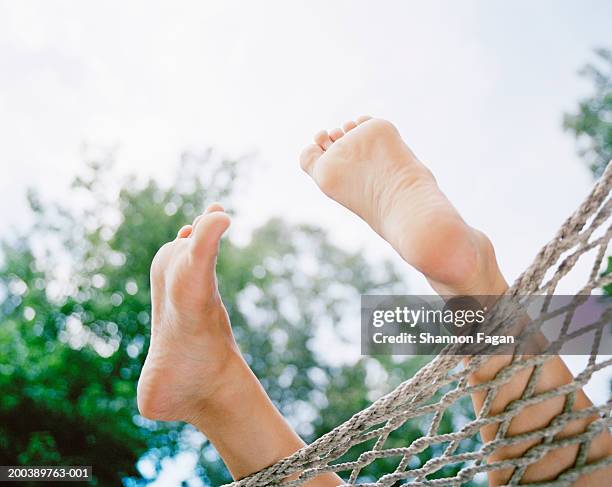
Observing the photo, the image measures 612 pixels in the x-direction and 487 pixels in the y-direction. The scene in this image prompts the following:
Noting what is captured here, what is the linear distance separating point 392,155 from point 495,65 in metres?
5.67

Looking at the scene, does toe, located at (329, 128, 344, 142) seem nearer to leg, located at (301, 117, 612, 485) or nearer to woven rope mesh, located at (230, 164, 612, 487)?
leg, located at (301, 117, 612, 485)

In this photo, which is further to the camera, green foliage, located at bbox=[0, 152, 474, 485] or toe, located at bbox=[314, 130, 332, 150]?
green foliage, located at bbox=[0, 152, 474, 485]

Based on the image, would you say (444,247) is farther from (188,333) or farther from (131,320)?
(131,320)

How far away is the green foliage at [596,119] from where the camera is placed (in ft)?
16.9

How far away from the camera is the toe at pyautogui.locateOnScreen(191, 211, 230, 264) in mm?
733

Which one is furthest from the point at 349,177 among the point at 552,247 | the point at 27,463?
the point at 27,463

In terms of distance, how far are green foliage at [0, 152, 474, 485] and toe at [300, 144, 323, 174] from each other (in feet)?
14.4

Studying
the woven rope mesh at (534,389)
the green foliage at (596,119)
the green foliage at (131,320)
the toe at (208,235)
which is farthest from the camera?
the green foliage at (596,119)

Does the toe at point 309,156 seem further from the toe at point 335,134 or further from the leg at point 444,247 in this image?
the leg at point 444,247

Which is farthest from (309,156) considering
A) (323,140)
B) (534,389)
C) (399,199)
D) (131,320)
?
(131,320)

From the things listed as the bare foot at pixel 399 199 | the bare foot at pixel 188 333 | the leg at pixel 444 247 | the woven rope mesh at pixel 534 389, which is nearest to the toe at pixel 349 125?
the bare foot at pixel 399 199

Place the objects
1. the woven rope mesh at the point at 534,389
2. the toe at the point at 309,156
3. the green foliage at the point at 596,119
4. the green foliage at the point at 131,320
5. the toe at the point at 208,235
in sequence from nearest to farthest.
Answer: the woven rope mesh at the point at 534,389, the toe at the point at 208,235, the toe at the point at 309,156, the green foliage at the point at 131,320, the green foliage at the point at 596,119

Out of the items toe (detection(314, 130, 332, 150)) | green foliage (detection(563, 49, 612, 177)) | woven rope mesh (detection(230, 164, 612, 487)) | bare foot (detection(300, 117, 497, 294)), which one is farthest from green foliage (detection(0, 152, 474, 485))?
woven rope mesh (detection(230, 164, 612, 487))

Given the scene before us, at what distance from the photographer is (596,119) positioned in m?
5.29
